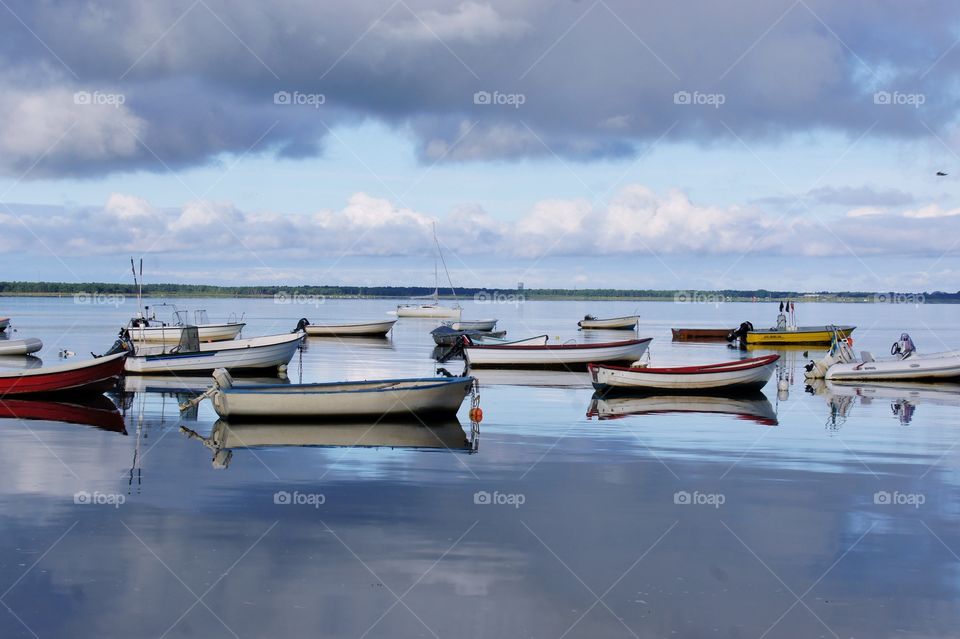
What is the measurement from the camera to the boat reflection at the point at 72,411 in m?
29.7

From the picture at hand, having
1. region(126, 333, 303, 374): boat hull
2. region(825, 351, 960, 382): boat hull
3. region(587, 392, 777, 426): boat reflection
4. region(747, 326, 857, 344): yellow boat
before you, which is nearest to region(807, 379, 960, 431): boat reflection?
region(825, 351, 960, 382): boat hull

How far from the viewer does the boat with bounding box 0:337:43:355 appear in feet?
202

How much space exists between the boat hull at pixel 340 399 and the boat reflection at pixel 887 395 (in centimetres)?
1234

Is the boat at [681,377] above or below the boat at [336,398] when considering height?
above

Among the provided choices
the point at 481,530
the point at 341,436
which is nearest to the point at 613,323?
the point at 341,436

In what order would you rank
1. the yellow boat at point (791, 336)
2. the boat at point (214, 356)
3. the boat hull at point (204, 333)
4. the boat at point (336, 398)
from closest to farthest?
the boat at point (336, 398)
the boat at point (214, 356)
the boat hull at point (204, 333)
the yellow boat at point (791, 336)

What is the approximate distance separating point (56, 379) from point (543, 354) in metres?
25.4

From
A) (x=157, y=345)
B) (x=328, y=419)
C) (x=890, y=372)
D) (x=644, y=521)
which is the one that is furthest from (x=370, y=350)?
(x=644, y=521)

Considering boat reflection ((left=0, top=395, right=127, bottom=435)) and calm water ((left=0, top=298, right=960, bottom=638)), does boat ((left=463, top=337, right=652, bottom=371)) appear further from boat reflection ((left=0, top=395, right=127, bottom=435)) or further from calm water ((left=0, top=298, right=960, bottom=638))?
calm water ((left=0, top=298, right=960, bottom=638))

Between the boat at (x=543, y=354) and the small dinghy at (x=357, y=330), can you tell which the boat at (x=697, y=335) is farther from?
the boat at (x=543, y=354)

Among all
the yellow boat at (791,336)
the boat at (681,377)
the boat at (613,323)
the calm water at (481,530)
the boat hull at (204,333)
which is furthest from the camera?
the boat at (613,323)

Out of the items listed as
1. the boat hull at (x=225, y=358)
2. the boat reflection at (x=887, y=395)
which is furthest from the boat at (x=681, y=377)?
the boat hull at (x=225, y=358)

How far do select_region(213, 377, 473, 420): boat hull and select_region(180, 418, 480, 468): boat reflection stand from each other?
33 cm

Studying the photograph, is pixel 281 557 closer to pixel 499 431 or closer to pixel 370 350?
pixel 499 431
